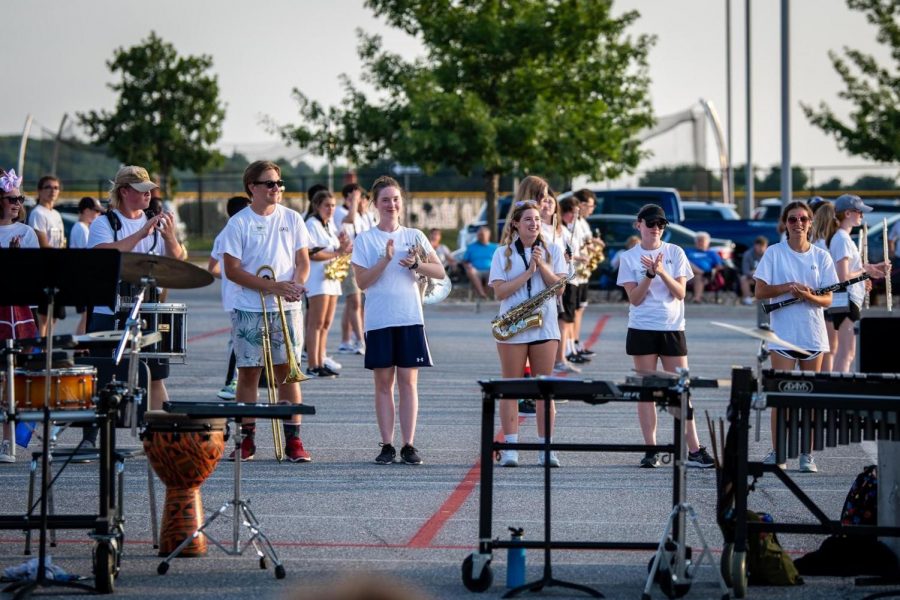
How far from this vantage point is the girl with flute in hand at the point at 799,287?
9594 millimetres

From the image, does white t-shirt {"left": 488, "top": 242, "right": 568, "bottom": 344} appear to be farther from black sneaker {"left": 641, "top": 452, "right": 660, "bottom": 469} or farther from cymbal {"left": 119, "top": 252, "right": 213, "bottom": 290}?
cymbal {"left": 119, "top": 252, "right": 213, "bottom": 290}

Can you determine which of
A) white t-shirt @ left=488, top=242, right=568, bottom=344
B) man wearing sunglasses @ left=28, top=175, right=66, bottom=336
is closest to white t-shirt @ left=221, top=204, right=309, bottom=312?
white t-shirt @ left=488, top=242, right=568, bottom=344

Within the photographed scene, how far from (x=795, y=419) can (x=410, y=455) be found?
12.3ft

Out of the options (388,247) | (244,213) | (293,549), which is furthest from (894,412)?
(244,213)

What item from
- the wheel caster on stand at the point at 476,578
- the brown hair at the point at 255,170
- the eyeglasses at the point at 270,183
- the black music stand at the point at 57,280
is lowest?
the wheel caster on stand at the point at 476,578

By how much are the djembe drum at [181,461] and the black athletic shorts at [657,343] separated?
3.43 m

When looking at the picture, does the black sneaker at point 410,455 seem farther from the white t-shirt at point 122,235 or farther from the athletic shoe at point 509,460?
the white t-shirt at point 122,235

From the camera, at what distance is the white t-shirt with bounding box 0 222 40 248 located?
1012 centimetres

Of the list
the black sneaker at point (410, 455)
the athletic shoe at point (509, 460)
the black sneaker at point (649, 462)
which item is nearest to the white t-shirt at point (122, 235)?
the black sneaker at point (410, 455)

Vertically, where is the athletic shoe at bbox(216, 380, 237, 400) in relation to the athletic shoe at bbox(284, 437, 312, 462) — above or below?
above

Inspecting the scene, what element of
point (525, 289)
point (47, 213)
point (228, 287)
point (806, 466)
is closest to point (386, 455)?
point (525, 289)

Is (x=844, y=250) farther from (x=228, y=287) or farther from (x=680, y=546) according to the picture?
(x=680, y=546)

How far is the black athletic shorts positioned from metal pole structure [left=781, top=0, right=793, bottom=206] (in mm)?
12207

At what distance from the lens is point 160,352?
8.71 metres
